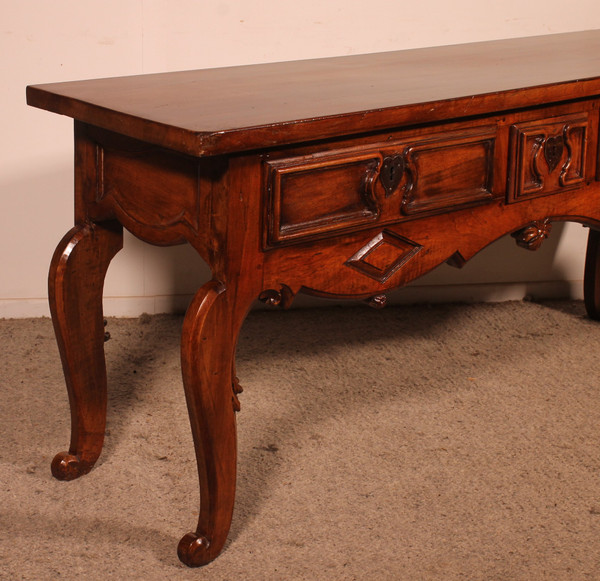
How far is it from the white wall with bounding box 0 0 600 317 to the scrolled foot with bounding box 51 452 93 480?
87 cm

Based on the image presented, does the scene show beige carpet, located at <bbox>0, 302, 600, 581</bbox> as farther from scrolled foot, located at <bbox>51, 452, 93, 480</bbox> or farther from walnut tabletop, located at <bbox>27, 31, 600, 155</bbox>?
walnut tabletop, located at <bbox>27, 31, 600, 155</bbox>

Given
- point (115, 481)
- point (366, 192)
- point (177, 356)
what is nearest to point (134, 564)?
point (115, 481)

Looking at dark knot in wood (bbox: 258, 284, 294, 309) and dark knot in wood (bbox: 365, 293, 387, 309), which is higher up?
dark knot in wood (bbox: 258, 284, 294, 309)

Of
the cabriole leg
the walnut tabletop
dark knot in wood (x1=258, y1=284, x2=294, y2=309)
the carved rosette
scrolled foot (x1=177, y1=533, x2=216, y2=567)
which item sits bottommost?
scrolled foot (x1=177, y1=533, x2=216, y2=567)

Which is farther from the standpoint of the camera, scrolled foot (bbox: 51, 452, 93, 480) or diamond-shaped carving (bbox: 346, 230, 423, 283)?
scrolled foot (bbox: 51, 452, 93, 480)

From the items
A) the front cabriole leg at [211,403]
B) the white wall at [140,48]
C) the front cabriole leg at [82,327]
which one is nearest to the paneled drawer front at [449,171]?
the front cabriole leg at [211,403]

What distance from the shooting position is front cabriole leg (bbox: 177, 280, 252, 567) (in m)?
1.28

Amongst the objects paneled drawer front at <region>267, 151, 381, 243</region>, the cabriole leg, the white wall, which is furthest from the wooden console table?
the cabriole leg

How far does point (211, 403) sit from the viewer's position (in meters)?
1.33

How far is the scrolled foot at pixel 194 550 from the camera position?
55.7 inches

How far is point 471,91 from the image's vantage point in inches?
56.2

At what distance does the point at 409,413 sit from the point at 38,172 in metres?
1.13

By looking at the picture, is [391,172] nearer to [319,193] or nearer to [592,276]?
[319,193]

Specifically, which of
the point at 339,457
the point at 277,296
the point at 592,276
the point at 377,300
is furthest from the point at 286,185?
the point at 592,276
